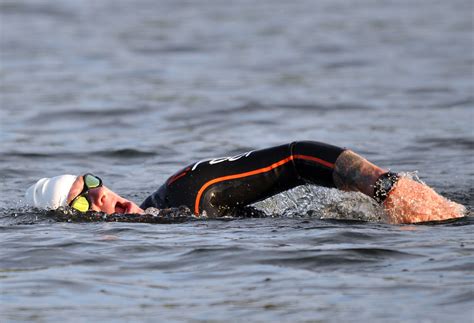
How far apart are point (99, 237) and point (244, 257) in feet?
4.16

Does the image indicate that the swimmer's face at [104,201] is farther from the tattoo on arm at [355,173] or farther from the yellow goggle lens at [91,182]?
the tattoo on arm at [355,173]

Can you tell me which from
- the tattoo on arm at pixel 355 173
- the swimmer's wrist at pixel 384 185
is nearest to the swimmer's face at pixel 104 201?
the tattoo on arm at pixel 355 173

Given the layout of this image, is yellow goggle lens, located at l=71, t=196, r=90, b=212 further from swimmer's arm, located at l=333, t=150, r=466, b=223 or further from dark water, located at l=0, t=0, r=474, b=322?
swimmer's arm, located at l=333, t=150, r=466, b=223

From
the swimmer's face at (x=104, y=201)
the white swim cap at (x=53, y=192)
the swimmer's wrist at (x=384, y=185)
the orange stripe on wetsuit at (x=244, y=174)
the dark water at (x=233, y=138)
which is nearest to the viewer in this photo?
the dark water at (x=233, y=138)

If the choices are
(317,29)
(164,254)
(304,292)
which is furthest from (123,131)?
(317,29)

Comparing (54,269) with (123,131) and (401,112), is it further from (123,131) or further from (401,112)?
(401,112)

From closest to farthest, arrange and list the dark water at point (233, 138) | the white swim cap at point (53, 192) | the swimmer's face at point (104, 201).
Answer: the dark water at point (233, 138)
the swimmer's face at point (104, 201)
the white swim cap at point (53, 192)

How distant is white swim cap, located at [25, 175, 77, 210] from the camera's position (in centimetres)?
861

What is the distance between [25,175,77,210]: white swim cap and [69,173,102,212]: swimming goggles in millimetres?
83

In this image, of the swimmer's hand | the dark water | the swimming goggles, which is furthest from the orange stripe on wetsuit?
the swimming goggles

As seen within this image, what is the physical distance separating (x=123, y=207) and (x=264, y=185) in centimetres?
105

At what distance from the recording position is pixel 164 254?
7457mm

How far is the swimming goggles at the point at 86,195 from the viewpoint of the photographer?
8500 millimetres

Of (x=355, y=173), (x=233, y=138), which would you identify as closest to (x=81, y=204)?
(x=355, y=173)
